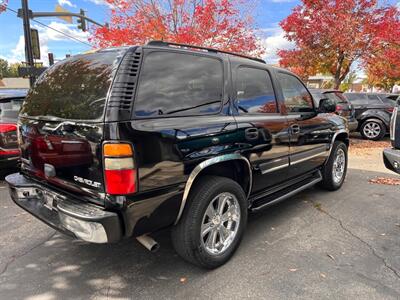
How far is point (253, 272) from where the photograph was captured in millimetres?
2945

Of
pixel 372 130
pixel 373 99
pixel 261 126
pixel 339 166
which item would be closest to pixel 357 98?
pixel 373 99

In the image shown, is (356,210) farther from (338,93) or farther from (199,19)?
(199,19)

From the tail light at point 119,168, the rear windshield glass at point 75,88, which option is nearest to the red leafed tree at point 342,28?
the rear windshield glass at point 75,88

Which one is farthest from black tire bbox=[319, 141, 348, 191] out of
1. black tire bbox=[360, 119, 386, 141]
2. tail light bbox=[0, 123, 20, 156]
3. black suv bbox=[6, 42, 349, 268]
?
black tire bbox=[360, 119, 386, 141]

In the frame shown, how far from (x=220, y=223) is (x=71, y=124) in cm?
156

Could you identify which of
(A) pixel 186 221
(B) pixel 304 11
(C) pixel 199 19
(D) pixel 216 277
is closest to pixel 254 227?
(D) pixel 216 277

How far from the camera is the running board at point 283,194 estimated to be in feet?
11.7

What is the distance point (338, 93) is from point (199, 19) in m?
4.89

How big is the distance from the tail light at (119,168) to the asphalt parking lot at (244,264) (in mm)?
953

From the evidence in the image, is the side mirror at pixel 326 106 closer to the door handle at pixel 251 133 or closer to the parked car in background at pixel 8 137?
the door handle at pixel 251 133

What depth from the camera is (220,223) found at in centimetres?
306

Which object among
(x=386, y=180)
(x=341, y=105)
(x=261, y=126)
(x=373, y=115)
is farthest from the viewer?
(x=373, y=115)

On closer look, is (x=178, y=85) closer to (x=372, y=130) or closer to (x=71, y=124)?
(x=71, y=124)

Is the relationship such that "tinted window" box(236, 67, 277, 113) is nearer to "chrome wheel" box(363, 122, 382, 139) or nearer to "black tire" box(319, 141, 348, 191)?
"black tire" box(319, 141, 348, 191)
